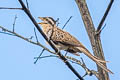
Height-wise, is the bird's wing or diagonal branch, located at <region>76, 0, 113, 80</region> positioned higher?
diagonal branch, located at <region>76, 0, 113, 80</region>

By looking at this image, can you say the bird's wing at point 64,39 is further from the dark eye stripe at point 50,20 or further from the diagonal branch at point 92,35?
the diagonal branch at point 92,35

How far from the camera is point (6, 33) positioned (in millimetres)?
3078

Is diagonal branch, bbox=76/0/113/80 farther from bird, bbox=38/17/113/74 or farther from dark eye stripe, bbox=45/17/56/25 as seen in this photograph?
dark eye stripe, bbox=45/17/56/25

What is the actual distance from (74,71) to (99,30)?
0.57 m

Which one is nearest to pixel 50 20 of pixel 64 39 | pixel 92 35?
pixel 64 39

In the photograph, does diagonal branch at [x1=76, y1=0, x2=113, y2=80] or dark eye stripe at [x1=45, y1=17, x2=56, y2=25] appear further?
dark eye stripe at [x1=45, y1=17, x2=56, y2=25]

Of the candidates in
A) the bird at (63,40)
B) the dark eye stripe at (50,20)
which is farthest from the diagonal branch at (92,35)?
the dark eye stripe at (50,20)

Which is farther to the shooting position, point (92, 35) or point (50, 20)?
point (50, 20)

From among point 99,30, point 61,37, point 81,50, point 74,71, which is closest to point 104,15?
point 99,30

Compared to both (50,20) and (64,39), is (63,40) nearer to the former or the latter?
(64,39)

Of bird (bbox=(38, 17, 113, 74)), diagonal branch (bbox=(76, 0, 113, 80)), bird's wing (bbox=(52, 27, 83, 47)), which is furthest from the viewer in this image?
bird's wing (bbox=(52, 27, 83, 47))

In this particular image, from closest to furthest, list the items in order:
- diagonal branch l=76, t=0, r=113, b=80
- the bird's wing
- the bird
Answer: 1. diagonal branch l=76, t=0, r=113, b=80
2. the bird
3. the bird's wing

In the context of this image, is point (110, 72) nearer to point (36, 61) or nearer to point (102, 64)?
point (102, 64)

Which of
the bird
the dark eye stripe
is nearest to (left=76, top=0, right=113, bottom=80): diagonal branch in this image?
the bird
